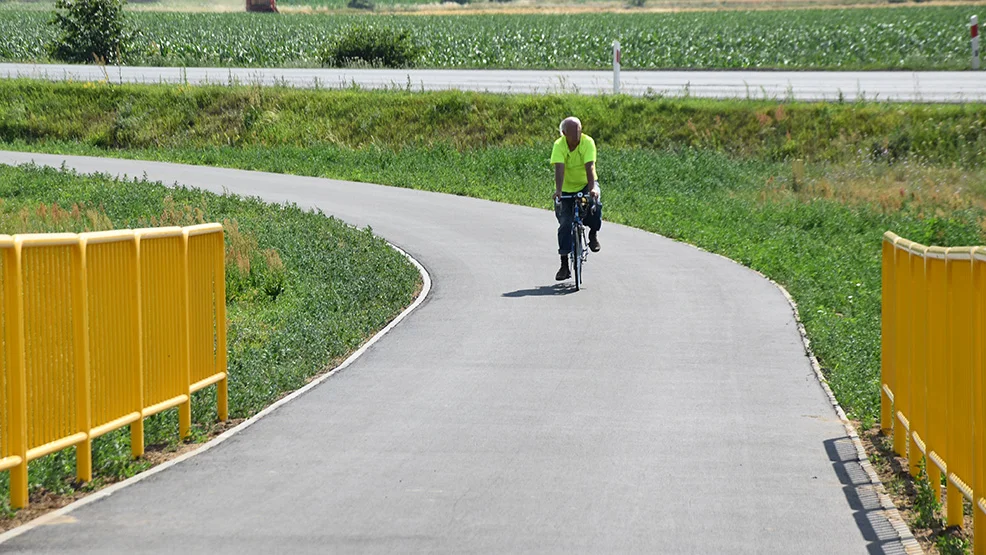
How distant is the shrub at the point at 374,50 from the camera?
1769 inches

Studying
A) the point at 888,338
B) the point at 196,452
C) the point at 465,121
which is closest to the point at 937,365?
the point at 888,338

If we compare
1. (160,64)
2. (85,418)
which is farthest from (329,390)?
(160,64)

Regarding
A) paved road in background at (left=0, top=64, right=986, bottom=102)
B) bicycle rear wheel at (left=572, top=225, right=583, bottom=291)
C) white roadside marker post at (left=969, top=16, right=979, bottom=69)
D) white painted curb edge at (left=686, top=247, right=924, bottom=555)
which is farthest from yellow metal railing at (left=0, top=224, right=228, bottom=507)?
white roadside marker post at (left=969, top=16, right=979, bottom=69)

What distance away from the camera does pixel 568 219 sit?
54.4 ft

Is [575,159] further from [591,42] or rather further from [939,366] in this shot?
[591,42]

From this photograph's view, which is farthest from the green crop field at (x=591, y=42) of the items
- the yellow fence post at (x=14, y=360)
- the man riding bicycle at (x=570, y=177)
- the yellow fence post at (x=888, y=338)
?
the yellow fence post at (x=14, y=360)

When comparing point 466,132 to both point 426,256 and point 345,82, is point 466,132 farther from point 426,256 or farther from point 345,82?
point 426,256

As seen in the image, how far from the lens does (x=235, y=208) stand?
2270 centimetres

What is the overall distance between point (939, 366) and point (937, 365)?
6cm

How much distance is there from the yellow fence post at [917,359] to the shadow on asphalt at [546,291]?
25.4 feet

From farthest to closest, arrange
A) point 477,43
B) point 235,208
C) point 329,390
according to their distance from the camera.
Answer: point 477,43 < point 235,208 < point 329,390

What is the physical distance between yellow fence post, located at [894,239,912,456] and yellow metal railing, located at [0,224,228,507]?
15.7 feet

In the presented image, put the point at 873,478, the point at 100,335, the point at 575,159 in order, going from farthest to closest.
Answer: the point at 575,159 → the point at 873,478 → the point at 100,335

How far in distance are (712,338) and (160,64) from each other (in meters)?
37.5
